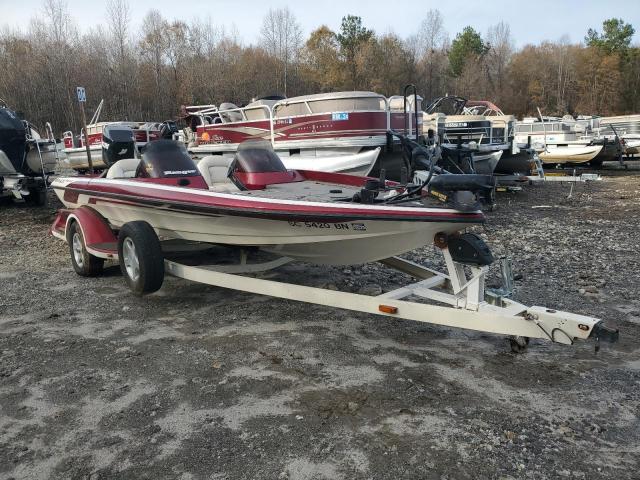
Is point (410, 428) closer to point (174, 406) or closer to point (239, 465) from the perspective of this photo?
point (239, 465)

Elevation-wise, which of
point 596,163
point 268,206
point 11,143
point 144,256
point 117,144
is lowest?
point 596,163

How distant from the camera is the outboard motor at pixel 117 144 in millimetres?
13906

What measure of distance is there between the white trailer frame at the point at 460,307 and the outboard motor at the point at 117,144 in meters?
10.5

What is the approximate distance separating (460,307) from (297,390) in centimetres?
121

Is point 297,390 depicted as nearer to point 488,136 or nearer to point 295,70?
point 488,136

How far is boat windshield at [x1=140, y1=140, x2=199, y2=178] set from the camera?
213 inches

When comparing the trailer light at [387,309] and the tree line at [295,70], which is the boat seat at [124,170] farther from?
the tree line at [295,70]

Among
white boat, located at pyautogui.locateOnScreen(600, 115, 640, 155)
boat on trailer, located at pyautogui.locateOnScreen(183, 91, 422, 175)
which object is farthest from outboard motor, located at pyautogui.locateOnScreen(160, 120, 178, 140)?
white boat, located at pyautogui.locateOnScreen(600, 115, 640, 155)

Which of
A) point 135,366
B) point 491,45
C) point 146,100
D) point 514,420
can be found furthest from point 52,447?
point 491,45

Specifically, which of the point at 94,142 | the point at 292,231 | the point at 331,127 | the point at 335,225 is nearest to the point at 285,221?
the point at 292,231

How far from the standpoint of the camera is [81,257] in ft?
19.5

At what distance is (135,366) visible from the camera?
3652 millimetres

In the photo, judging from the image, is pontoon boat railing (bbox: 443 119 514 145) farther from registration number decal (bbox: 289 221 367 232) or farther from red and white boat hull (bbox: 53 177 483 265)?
registration number decal (bbox: 289 221 367 232)

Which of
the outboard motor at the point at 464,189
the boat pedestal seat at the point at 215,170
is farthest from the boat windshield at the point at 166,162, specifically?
the outboard motor at the point at 464,189
